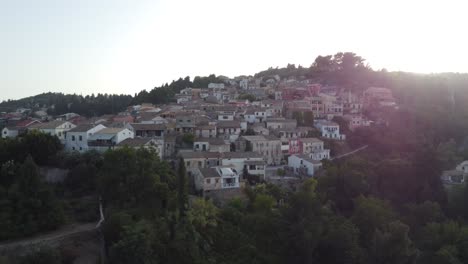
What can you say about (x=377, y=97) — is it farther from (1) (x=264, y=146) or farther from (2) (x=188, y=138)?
(2) (x=188, y=138)

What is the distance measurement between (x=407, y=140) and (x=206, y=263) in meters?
22.0

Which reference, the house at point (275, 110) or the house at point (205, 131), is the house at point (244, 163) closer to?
the house at point (205, 131)

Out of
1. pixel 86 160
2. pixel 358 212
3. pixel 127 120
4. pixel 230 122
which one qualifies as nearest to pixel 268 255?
pixel 358 212

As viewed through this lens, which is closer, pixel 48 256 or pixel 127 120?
pixel 48 256

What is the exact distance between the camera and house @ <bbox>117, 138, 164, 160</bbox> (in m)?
22.6

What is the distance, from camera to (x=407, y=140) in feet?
102

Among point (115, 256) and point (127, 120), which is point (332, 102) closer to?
point (127, 120)

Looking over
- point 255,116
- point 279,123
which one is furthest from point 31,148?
point 279,123

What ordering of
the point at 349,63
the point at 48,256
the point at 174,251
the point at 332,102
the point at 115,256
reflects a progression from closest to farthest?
the point at 48,256 < the point at 115,256 < the point at 174,251 < the point at 332,102 < the point at 349,63

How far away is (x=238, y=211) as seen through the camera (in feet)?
61.4

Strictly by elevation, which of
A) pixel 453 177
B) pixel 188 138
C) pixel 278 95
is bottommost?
pixel 453 177

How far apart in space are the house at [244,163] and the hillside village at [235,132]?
0.06 m

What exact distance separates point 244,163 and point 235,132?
5028 millimetres

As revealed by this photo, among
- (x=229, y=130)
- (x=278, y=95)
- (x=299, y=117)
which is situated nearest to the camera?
(x=229, y=130)
